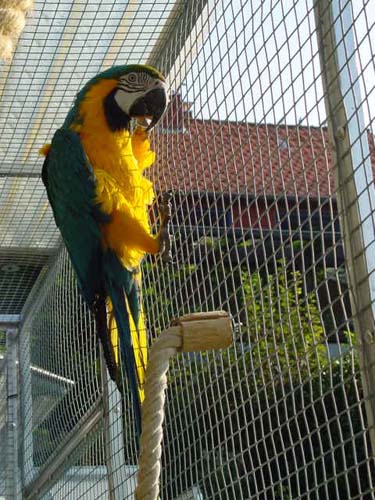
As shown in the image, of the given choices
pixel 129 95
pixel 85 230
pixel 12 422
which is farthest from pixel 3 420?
pixel 129 95

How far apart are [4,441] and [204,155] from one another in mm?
1545

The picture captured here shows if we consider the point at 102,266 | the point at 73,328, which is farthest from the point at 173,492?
the point at 73,328

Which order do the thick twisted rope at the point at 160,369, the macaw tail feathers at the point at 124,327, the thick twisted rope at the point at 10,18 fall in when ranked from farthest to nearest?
1. the macaw tail feathers at the point at 124,327
2. the thick twisted rope at the point at 10,18
3. the thick twisted rope at the point at 160,369

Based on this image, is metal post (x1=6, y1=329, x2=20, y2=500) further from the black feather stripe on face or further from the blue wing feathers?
the black feather stripe on face

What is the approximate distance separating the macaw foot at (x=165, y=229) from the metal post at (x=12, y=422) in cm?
136

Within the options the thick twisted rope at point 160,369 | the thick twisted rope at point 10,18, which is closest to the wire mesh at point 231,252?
the thick twisted rope at point 160,369

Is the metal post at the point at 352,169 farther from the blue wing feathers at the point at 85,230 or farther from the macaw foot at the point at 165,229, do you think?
the blue wing feathers at the point at 85,230

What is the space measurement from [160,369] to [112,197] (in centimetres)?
71

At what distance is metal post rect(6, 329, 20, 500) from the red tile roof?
126 cm

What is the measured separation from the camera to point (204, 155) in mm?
1460

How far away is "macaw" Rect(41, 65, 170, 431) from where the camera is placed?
147 cm

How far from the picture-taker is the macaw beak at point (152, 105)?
1.53 meters

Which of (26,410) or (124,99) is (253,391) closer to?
(124,99)

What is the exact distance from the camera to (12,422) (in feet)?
8.66
